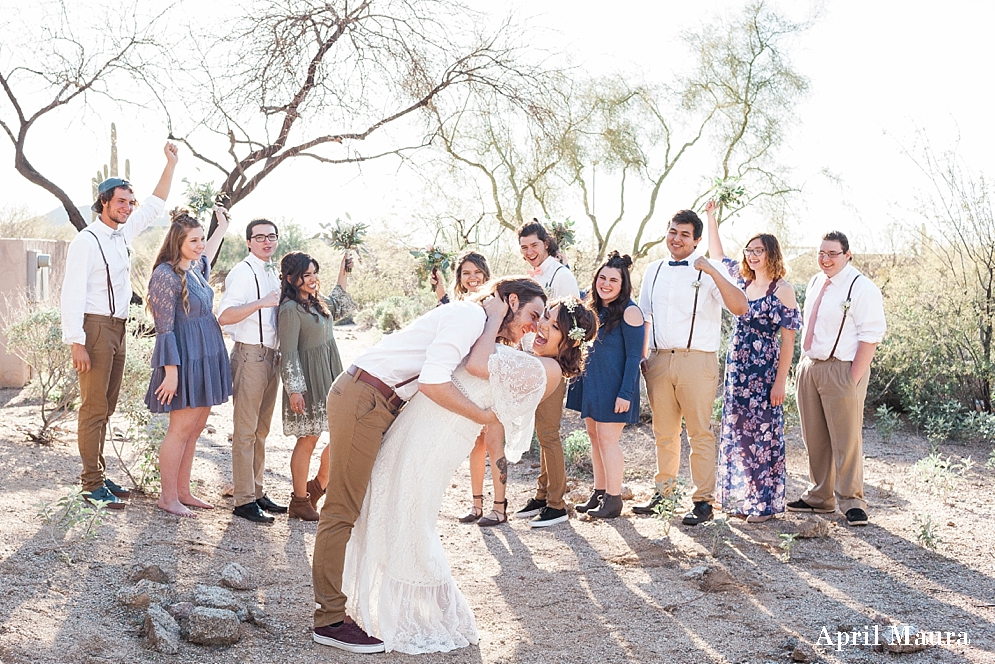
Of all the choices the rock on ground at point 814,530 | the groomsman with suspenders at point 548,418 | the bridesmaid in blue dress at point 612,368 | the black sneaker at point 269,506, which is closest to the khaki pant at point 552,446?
the groomsman with suspenders at point 548,418

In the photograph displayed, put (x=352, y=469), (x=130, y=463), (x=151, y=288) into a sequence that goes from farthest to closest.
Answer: (x=130, y=463) < (x=151, y=288) < (x=352, y=469)

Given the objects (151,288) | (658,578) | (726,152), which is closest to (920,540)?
(658,578)

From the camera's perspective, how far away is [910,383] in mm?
10102

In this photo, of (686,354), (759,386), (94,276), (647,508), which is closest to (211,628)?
(94,276)

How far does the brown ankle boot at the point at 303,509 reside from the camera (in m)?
6.06

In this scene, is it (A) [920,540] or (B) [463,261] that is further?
(B) [463,261]

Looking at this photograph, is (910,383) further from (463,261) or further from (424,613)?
(424,613)

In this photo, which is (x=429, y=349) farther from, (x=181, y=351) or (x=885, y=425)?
(x=885, y=425)

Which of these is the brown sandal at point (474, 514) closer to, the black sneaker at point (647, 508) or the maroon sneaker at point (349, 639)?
the black sneaker at point (647, 508)

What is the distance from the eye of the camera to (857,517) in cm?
603

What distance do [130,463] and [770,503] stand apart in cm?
490

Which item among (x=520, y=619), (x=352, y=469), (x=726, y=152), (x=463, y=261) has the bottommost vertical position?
(x=520, y=619)

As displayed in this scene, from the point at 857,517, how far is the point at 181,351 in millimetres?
4585

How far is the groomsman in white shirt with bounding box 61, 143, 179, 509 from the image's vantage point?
214 inches
